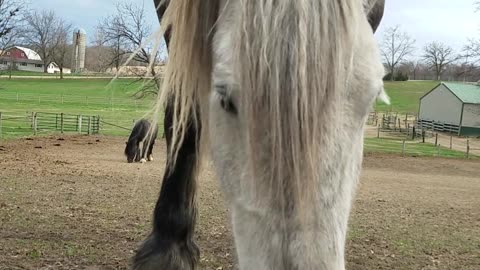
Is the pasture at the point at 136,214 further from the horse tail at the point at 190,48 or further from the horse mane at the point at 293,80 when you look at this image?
the horse mane at the point at 293,80

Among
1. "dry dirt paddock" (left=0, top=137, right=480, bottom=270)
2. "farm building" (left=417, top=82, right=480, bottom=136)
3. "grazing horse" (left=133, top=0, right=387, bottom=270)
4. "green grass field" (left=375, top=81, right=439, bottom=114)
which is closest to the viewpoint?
"grazing horse" (left=133, top=0, right=387, bottom=270)

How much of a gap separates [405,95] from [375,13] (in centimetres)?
6135

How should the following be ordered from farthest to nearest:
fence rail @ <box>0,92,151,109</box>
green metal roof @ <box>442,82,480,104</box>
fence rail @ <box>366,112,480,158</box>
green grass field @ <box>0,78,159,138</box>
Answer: fence rail @ <box>0,92,151,109</box> → green metal roof @ <box>442,82,480,104</box> → green grass field @ <box>0,78,159,138</box> → fence rail @ <box>366,112,480,158</box>

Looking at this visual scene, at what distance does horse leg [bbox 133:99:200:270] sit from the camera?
320 centimetres

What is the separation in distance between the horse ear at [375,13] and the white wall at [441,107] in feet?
154

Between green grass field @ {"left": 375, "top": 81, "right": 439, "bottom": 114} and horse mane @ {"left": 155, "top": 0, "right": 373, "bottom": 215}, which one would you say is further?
green grass field @ {"left": 375, "top": 81, "right": 439, "bottom": 114}

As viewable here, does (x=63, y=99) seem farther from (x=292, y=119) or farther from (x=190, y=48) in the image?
(x=292, y=119)

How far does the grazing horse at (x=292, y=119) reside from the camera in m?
1.39

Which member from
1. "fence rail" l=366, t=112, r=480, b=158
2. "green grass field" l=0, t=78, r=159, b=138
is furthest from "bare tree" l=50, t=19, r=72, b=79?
"fence rail" l=366, t=112, r=480, b=158

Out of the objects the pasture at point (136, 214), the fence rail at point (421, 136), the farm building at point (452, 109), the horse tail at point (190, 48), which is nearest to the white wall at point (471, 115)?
the farm building at point (452, 109)

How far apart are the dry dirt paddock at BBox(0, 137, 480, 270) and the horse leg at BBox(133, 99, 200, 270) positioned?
0.41 m

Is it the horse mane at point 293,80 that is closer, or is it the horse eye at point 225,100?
the horse mane at point 293,80

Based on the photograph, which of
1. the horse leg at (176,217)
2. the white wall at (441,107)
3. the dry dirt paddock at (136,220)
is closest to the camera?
the horse leg at (176,217)

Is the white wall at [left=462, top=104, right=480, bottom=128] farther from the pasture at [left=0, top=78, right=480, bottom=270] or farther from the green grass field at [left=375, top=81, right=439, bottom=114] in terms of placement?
the pasture at [left=0, top=78, right=480, bottom=270]
